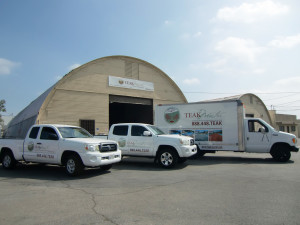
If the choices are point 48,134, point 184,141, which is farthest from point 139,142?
point 48,134

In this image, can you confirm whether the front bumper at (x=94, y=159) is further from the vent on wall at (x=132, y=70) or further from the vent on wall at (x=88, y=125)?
the vent on wall at (x=132, y=70)

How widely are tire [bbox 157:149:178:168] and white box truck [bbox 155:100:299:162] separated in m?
3.23

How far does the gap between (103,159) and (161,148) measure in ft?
9.18

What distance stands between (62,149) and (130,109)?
2067 cm

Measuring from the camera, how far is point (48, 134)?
29.0 feet

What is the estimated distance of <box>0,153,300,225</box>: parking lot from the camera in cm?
410

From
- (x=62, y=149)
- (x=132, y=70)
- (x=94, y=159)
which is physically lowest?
(x=94, y=159)

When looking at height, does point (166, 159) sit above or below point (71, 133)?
below

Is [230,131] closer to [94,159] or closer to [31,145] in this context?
[94,159]

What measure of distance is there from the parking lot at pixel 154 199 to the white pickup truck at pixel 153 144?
4.55 feet

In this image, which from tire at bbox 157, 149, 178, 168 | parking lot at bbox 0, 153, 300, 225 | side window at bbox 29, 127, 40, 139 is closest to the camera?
parking lot at bbox 0, 153, 300, 225

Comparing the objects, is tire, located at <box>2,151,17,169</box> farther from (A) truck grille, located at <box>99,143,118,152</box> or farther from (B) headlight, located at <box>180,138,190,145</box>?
(B) headlight, located at <box>180,138,190,145</box>

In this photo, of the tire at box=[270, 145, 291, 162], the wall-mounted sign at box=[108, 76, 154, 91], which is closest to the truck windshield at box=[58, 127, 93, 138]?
the tire at box=[270, 145, 291, 162]

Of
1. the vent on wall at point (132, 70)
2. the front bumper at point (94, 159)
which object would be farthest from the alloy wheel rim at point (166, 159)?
the vent on wall at point (132, 70)
